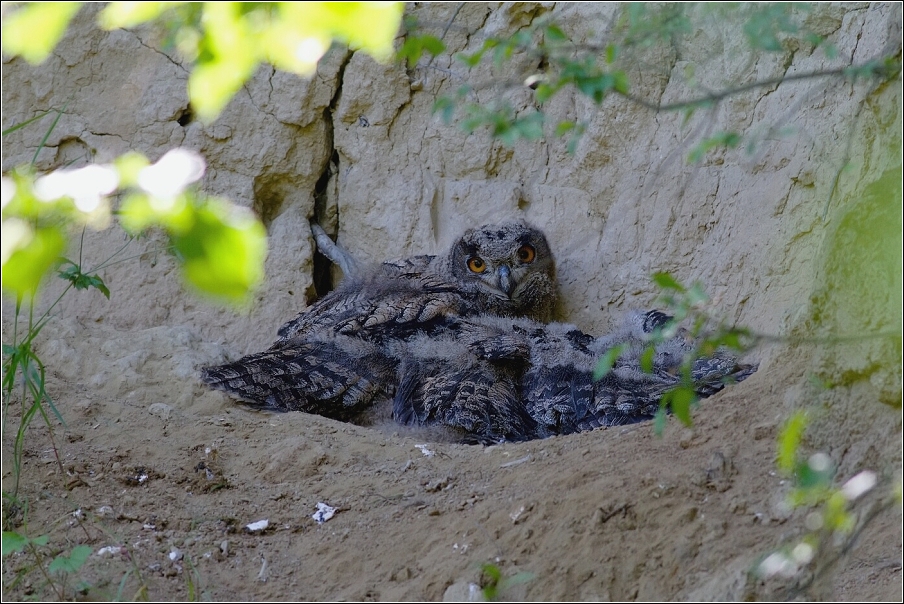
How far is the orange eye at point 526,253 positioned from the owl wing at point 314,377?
1333mm

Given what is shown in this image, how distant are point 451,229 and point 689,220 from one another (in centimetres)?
187

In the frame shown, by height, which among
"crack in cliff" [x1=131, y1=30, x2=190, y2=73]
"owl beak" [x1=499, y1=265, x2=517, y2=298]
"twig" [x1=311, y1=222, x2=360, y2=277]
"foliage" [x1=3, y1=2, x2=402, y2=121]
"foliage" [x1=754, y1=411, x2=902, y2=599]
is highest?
"crack in cliff" [x1=131, y1=30, x2=190, y2=73]

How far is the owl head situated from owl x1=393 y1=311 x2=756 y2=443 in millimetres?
688

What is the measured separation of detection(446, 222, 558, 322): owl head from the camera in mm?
6676

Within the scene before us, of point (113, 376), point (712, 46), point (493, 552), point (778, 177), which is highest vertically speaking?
point (712, 46)

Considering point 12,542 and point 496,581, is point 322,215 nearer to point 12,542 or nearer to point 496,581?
point 12,542

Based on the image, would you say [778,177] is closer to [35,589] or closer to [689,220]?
[689,220]

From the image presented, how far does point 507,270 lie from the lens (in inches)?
265

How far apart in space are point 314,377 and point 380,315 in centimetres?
73

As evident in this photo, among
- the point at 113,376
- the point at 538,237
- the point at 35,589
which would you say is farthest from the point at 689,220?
the point at 35,589

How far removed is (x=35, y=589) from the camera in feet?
10.1

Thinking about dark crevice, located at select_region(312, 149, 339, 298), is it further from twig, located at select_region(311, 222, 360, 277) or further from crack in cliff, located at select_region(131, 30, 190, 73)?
crack in cliff, located at select_region(131, 30, 190, 73)

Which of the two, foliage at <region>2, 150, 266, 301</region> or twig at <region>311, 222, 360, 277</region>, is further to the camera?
twig at <region>311, 222, 360, 277</region>

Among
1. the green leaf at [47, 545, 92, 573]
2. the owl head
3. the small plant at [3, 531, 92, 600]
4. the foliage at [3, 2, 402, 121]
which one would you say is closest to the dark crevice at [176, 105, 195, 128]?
the owl head
